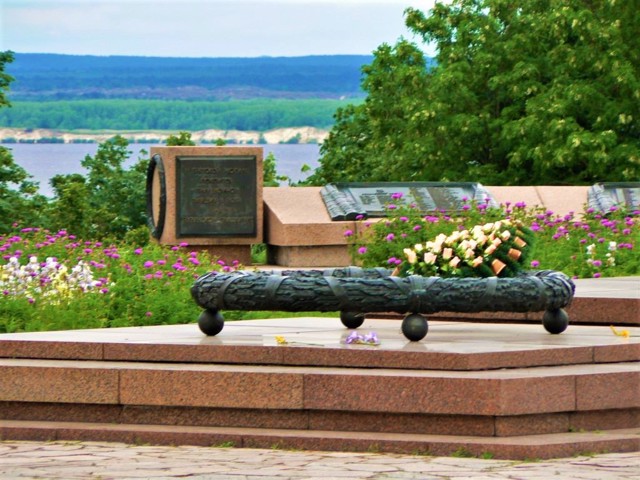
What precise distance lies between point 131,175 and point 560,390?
56.1ft

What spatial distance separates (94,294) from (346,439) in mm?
4630

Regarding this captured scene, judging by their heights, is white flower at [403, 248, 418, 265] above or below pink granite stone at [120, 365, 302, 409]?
above

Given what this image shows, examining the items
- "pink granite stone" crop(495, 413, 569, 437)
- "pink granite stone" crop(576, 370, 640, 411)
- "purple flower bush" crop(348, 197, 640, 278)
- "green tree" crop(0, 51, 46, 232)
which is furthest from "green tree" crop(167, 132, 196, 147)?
"pink granite stone" crop(495, 413, 569, 437)

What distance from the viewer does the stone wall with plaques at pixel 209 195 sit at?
1842 centimetres

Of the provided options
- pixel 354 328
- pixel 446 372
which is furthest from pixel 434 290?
pixel 354 328

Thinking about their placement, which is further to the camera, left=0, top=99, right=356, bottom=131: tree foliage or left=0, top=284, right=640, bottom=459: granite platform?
left=0, top=99, right=356, bottom=131: tree foliage

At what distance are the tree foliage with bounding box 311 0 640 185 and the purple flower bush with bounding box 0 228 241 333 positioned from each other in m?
12.4

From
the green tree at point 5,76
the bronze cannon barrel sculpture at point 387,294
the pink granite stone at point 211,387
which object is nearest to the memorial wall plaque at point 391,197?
the green tree at point 5,76

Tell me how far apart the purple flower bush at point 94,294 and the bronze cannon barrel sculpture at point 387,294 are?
2.70m

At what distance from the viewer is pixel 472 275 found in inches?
358

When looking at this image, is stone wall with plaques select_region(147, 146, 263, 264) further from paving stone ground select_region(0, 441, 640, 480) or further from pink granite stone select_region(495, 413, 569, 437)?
pink granite stone select_region(495, 413, 569, 437)

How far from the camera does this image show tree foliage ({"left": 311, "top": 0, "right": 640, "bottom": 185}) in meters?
24.4

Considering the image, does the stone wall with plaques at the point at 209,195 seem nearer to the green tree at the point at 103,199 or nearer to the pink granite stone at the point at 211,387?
the green tree at the point at 103,199

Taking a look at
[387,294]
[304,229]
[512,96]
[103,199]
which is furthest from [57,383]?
[512,96]
